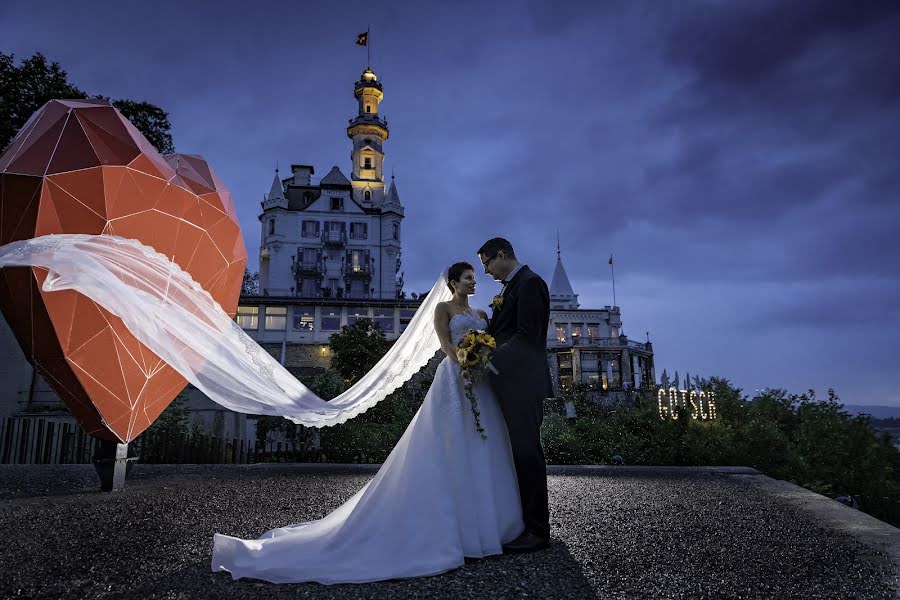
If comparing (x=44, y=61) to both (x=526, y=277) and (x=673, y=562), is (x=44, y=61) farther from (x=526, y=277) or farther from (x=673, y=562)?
(x=673, y=562)

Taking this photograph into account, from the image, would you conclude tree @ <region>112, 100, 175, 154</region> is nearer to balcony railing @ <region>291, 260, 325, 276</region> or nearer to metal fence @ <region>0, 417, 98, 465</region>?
metal fence @ <region>0, 417, 98, 465</region>

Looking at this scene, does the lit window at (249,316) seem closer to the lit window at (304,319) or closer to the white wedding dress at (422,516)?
the lit window at (304,319)

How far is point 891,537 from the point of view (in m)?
4.68

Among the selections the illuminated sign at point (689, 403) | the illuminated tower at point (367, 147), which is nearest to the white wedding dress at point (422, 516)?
the illuminated sign at point (689, 403)

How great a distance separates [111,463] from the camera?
7117 millimetres

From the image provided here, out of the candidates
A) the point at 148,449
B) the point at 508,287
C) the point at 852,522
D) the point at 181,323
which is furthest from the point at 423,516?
the point at 148,449

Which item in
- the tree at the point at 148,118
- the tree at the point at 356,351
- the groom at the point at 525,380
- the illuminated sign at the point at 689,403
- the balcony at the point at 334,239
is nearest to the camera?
the groom at the point at 525,380

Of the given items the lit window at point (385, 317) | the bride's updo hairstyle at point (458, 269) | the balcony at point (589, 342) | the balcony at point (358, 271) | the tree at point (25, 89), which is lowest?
the bride's updo hairstyle at point (458, 269)

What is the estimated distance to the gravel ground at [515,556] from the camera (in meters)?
3.34

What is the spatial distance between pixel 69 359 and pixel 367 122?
49.2m

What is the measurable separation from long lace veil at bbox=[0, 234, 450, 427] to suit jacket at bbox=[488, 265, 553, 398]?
1.24 meters

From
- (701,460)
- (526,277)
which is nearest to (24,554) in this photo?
(526,277)

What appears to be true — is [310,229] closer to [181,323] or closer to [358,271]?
[358,271]

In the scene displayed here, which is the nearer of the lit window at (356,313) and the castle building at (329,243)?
the lit window at (356,313)
